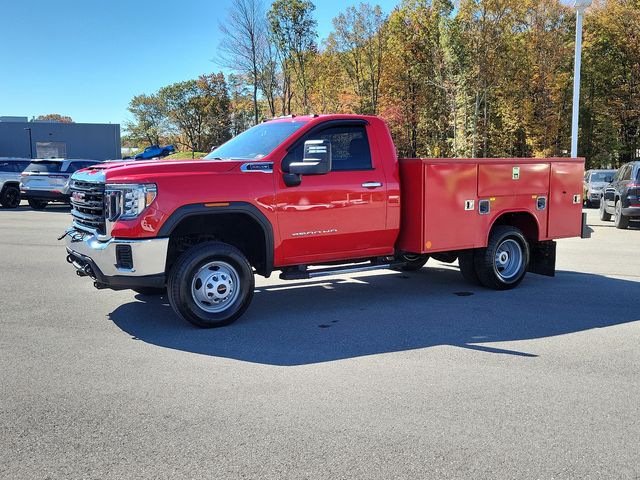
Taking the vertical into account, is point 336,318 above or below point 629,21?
below

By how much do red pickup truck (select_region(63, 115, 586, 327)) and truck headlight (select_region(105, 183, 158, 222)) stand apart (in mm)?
10

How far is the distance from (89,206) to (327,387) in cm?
342

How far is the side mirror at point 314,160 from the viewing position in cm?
637

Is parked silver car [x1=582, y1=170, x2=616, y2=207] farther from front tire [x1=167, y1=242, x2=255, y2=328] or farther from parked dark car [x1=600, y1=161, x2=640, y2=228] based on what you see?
front tire [x1=167, y1=242, x2=255, y2=328]

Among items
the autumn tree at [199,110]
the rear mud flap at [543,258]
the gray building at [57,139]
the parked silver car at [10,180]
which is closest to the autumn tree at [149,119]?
the autumn tree at [199,110]

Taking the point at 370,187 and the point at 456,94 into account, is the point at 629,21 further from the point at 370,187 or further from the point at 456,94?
the point at 370,187

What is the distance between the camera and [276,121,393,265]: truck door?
6.64m

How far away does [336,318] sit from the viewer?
677 cm

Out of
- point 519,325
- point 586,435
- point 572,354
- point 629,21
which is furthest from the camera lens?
point 629,21

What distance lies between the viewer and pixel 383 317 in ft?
22.3

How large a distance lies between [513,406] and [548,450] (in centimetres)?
67

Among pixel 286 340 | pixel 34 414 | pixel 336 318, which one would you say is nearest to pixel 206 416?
pixel 34 414

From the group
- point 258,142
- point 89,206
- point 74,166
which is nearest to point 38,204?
point 74,166

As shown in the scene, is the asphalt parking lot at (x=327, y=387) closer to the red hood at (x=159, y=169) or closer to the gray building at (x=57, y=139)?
the red hood at (x=159, y=169)
